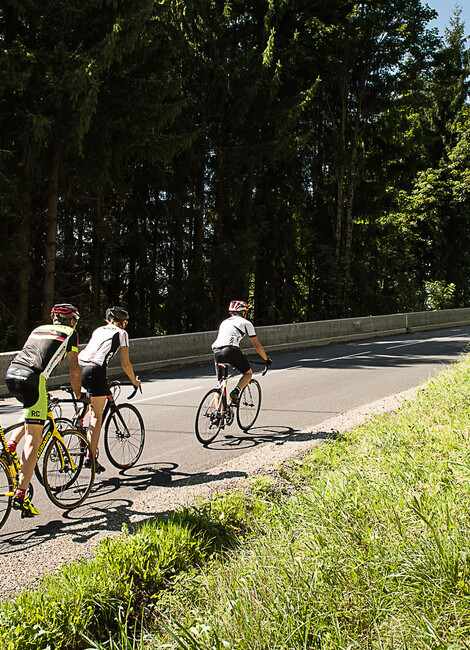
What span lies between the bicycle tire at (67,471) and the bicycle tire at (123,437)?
829 mm

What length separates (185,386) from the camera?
41.6 ft

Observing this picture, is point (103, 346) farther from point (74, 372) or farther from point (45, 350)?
point (45, 350)

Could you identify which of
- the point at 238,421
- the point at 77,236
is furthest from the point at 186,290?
the point at 238,421

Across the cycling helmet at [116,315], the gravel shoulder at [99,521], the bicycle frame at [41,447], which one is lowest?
→ the gravel shoulder at [99,521]

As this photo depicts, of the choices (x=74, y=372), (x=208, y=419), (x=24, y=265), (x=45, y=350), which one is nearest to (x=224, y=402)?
(x=208, y=419)

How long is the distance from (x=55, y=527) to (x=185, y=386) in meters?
7.80

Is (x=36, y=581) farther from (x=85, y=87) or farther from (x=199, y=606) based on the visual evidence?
(x=85, y=87)

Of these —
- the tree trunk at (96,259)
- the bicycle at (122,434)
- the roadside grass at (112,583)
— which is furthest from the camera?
the tree trunk at (96,259)

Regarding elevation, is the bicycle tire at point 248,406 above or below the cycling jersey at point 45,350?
below

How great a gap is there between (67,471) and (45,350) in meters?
1.27

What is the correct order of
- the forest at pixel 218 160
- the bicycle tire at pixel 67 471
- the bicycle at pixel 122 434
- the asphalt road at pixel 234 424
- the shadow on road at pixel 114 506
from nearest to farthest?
the shadow on road at pixel 114 506 → the bicycle tire at pixel 67 471 → the asphalt road at pixel 234 424 → the bicycle at pixel 122 434 → the forest at pixel 218 160

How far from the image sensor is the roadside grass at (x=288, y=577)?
273cm

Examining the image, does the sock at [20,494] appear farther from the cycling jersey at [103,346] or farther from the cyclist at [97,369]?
the cycling jersey at [103,346]

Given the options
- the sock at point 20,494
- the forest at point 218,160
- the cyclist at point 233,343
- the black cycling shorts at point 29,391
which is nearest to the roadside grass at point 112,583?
the sock at point 20,494
